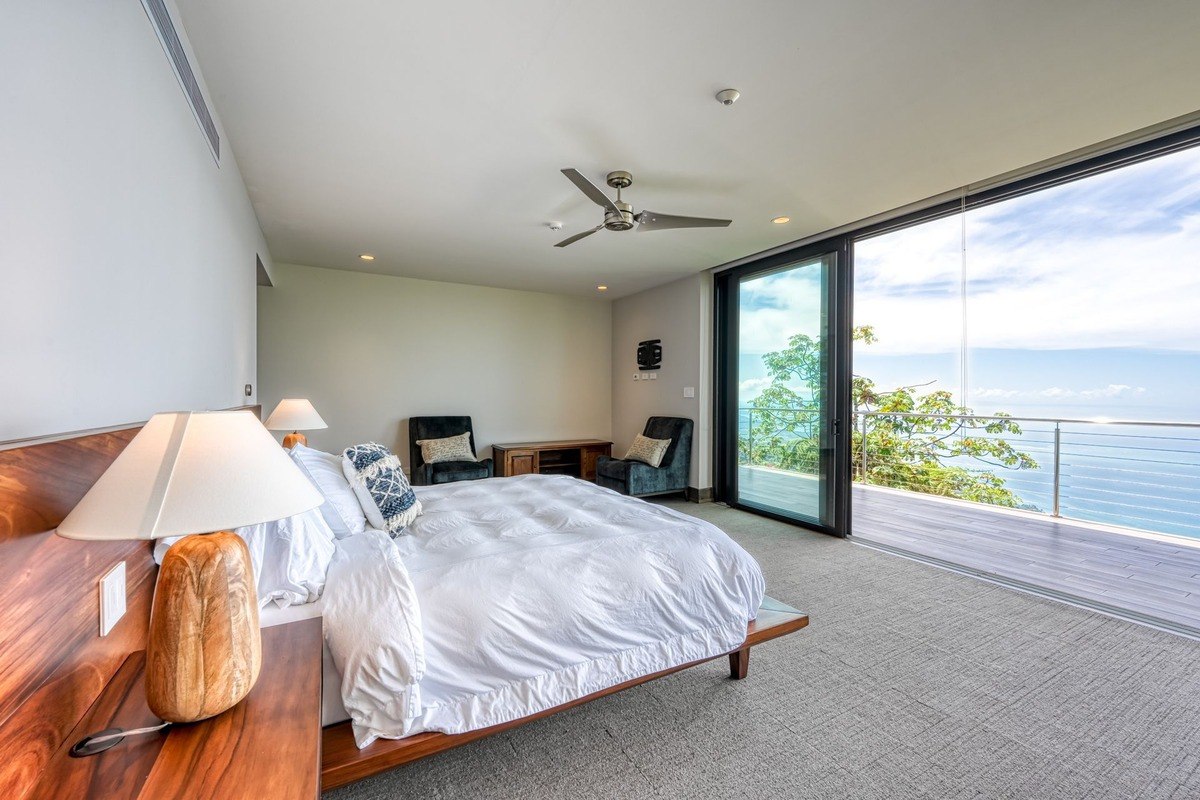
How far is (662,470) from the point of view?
207 inches

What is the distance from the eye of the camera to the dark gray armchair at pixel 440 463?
5.12m

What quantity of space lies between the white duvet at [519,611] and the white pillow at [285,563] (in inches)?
3.1

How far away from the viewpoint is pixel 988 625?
262cm

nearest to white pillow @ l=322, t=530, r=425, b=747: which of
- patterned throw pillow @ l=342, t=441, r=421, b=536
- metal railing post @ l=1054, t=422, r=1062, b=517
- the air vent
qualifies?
patterned throw pillow @ l=342, t=441, r=421, b=536

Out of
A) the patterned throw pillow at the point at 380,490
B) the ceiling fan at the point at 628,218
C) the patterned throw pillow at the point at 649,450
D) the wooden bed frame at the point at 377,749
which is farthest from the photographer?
the patterned throw pillow at the point at 649,450

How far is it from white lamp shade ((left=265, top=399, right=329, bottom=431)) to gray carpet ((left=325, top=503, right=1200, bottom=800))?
2.55 m

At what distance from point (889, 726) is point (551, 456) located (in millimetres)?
4670

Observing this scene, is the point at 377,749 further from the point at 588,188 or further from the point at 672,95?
the point at 672,95

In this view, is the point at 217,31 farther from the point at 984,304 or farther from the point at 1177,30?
the point at 984,304

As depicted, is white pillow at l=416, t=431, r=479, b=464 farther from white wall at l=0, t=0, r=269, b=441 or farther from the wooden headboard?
the wooden headboard

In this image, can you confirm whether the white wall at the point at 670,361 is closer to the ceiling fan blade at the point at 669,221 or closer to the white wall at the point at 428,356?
the white wall at the point at 428,356

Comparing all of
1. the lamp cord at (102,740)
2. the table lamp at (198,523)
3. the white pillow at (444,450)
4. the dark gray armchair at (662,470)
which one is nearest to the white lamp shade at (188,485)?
the table lamp at (198,523)

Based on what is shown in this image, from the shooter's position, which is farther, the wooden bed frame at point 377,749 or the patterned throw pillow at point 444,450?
the patterned throw pillow at point 444,450

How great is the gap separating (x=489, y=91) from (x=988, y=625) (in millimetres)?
3807
